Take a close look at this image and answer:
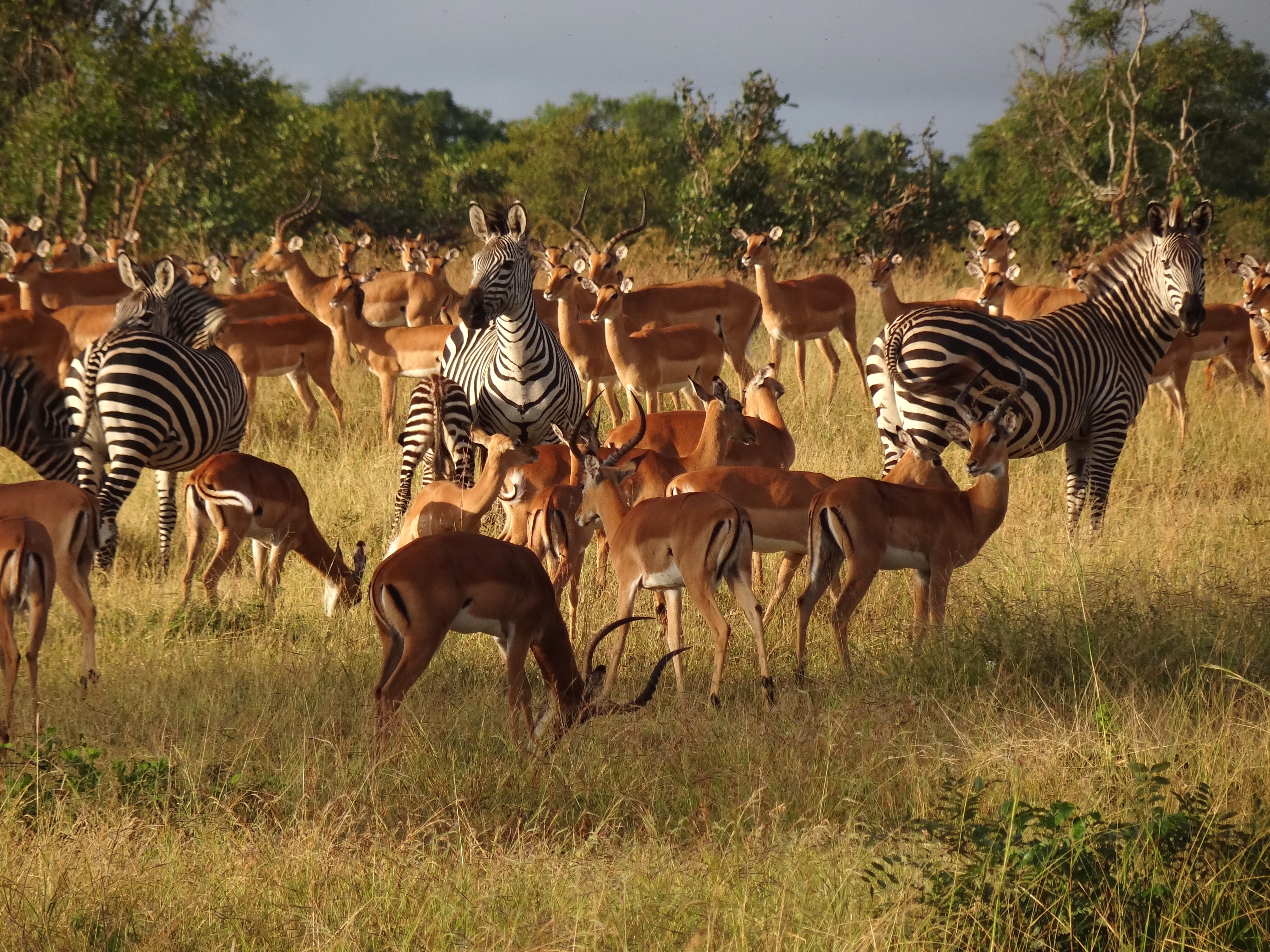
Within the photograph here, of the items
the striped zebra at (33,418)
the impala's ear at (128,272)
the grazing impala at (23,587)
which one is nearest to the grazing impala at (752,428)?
the striped zebra at (33,418)

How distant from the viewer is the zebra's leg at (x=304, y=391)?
526 inches

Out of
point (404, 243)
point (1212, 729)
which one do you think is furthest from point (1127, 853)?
point (404, 243)

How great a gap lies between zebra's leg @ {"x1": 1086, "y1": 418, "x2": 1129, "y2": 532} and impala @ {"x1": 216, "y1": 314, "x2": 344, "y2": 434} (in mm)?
6837

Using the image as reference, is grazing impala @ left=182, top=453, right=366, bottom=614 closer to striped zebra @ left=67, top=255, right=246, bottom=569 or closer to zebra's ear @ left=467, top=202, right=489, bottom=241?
striped zebra @ left=67, top=255, right=246, bottom=569

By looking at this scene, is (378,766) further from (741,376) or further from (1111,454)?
(741,376)

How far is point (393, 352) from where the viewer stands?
13922 millimetres

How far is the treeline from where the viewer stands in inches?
703

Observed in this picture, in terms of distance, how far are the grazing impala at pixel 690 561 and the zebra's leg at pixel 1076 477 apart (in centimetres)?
317

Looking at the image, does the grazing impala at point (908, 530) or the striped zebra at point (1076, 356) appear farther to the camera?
the striped zebra at point (1076, 356)

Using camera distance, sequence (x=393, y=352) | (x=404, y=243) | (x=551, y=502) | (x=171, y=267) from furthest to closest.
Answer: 1. (x=404, y=243)
2. (x=393, y=352)
3. (x=171, y=267)
4. (x=551, y=502)

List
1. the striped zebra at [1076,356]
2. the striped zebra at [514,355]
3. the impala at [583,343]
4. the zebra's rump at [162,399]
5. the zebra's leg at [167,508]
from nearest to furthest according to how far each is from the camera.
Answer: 1. the striped zebra at [1076,356]
2. the zebra's rump at [162,399]
3. the striped zebra at [514,355]
4. the zebra's leg at [167,508]
5. the impala at [583,343]

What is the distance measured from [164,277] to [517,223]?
309cm

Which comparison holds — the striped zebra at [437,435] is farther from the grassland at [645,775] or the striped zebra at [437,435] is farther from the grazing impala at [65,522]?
the grazing impala at [65,522]

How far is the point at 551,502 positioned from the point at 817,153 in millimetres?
15335
